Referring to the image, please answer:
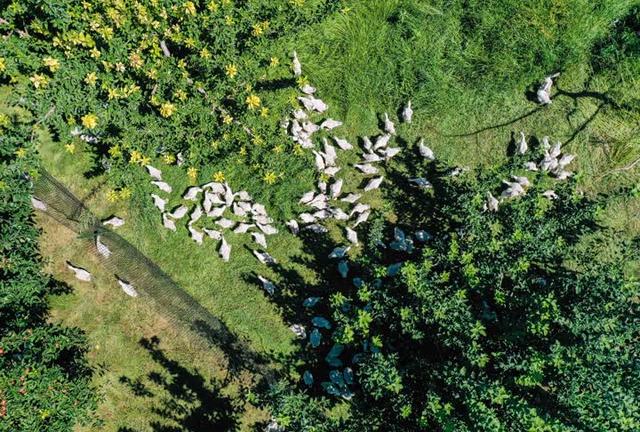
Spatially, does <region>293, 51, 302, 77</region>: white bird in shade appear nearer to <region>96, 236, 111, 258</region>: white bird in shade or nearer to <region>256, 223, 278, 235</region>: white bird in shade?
<region>256, 223, 278, 235</region>: white bird in shade

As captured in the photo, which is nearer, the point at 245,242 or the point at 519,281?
the point at 519,281

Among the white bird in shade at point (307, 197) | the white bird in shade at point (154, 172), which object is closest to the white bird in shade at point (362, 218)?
the white bird in shade at point (307, 197)

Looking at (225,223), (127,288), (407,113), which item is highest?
(407,113)

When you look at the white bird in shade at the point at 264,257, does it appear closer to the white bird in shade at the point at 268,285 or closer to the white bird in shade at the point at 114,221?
the white bird in shade at the point at 268,285

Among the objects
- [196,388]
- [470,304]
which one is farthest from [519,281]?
[196,388]

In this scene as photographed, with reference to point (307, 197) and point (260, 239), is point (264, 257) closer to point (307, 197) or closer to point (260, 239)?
point (260, 239)

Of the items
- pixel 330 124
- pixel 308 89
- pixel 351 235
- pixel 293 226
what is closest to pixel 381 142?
pixel 330 124

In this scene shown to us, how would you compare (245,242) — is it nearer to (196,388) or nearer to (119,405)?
(196,388)
